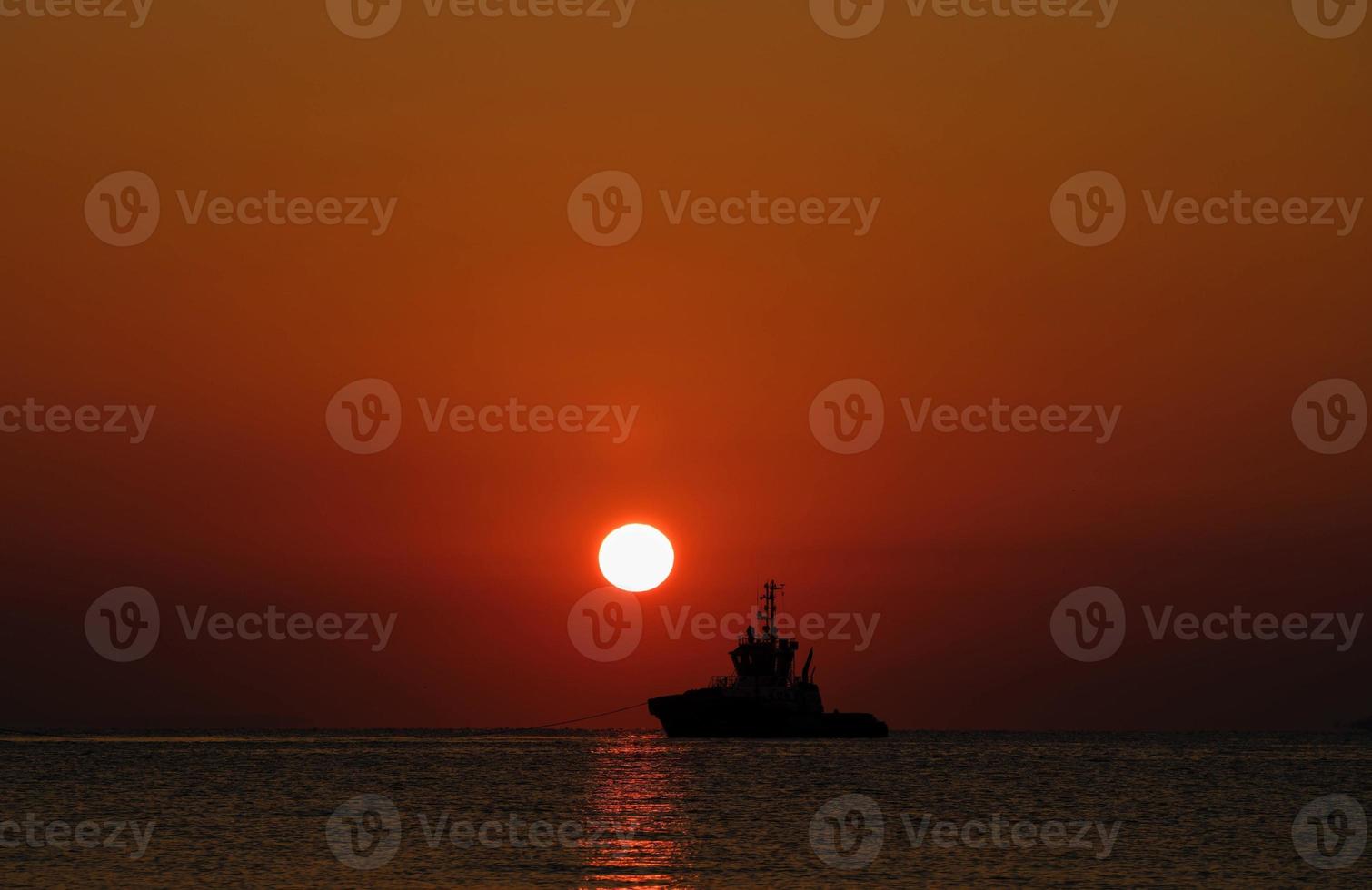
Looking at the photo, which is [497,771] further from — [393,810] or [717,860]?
[717,860]

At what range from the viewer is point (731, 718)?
152 m

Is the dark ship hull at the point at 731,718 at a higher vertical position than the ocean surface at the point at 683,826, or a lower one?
higher

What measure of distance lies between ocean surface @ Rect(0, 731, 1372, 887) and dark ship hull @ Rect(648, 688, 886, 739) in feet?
68.4

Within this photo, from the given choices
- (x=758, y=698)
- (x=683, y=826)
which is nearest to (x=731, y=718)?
(x=758, y=698)

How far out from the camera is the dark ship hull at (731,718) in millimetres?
151875

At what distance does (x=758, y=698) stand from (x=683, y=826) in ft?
285

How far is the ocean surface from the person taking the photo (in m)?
48.9

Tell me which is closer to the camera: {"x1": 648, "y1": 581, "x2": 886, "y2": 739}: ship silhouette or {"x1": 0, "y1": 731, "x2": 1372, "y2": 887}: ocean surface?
{"x1": 0, "y1": 731, "x2": 1372, "y2": 887}: ocean surface

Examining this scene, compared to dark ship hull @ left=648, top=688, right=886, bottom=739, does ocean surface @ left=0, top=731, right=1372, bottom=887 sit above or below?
below

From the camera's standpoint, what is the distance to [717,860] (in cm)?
5262

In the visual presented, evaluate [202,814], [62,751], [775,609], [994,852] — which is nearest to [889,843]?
[994,852]

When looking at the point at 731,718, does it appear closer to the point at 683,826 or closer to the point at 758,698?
the point at 758,698

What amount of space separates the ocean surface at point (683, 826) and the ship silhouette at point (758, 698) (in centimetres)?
2102

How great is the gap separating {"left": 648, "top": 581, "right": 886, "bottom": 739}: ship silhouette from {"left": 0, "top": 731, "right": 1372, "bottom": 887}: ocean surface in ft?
69.0
